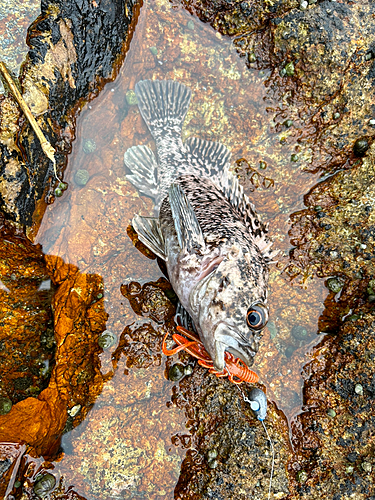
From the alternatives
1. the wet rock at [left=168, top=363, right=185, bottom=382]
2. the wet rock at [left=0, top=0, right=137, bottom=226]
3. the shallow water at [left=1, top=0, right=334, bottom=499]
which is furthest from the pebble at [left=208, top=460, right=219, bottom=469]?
the wet rock at [left=0, top=0, right=137, bottom=226]

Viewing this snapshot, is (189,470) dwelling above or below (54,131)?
below

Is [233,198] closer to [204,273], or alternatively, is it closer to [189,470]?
[204,273]

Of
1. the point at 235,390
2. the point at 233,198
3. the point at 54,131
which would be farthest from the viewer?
the point at 233,198

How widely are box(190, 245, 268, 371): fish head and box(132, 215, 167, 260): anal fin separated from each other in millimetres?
851

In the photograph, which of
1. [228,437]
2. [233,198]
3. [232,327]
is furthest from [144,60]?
[228,437]

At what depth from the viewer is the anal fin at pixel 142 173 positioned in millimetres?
4500

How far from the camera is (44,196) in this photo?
13.4 feet

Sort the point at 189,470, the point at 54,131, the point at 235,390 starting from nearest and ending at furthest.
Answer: the point at 189,470 → the point at 235,390 → the point at 54,131

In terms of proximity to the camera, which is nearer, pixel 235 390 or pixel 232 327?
pixel 232 327

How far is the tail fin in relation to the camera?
4664mm

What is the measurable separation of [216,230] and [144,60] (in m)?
3.03

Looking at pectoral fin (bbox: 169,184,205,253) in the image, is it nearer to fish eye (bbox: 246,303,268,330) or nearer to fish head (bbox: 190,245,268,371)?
fish head (bbox: 190,245,268,371)

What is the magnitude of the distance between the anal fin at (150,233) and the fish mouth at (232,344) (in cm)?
126

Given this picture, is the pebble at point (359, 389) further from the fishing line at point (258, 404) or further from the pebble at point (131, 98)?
the pebble at point (131, 98)
